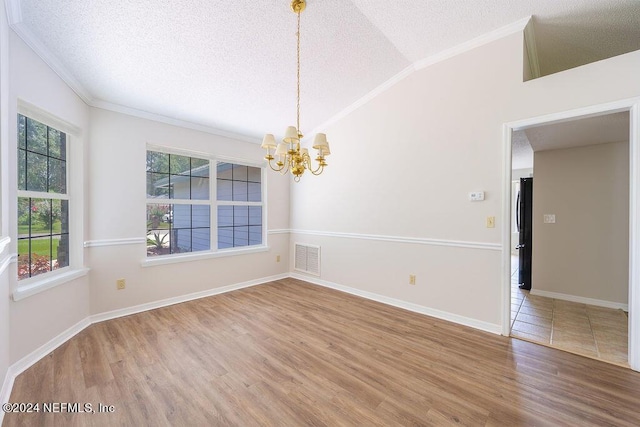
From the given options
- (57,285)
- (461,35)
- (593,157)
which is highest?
(461,35)

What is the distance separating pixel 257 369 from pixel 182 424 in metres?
0.63

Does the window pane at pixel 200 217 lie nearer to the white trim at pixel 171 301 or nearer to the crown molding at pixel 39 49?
the white trim at pixel 171 301

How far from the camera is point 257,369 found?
6.82ft

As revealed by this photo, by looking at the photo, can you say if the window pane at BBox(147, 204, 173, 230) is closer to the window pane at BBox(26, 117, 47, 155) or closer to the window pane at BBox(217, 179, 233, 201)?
the window pane at BBox(217, 179, 233, 201)

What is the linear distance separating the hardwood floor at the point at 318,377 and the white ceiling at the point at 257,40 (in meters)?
2.64

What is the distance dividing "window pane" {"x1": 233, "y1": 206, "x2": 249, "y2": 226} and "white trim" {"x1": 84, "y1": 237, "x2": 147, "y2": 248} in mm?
1397

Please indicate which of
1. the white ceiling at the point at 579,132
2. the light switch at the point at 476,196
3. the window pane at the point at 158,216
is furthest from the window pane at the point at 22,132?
the white ceiling at the point at 579,132

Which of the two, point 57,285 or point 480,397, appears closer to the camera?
point 480,397

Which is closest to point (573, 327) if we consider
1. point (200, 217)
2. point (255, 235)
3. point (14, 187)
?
point (255, 235)

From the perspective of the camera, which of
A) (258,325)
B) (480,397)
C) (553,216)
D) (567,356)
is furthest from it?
(553,216)

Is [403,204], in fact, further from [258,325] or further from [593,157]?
[593,157]

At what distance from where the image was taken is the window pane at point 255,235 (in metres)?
4.64

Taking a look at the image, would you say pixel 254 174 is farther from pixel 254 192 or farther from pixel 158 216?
pixel 158 216

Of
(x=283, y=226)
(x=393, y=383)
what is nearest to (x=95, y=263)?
(x=283, y=226)
